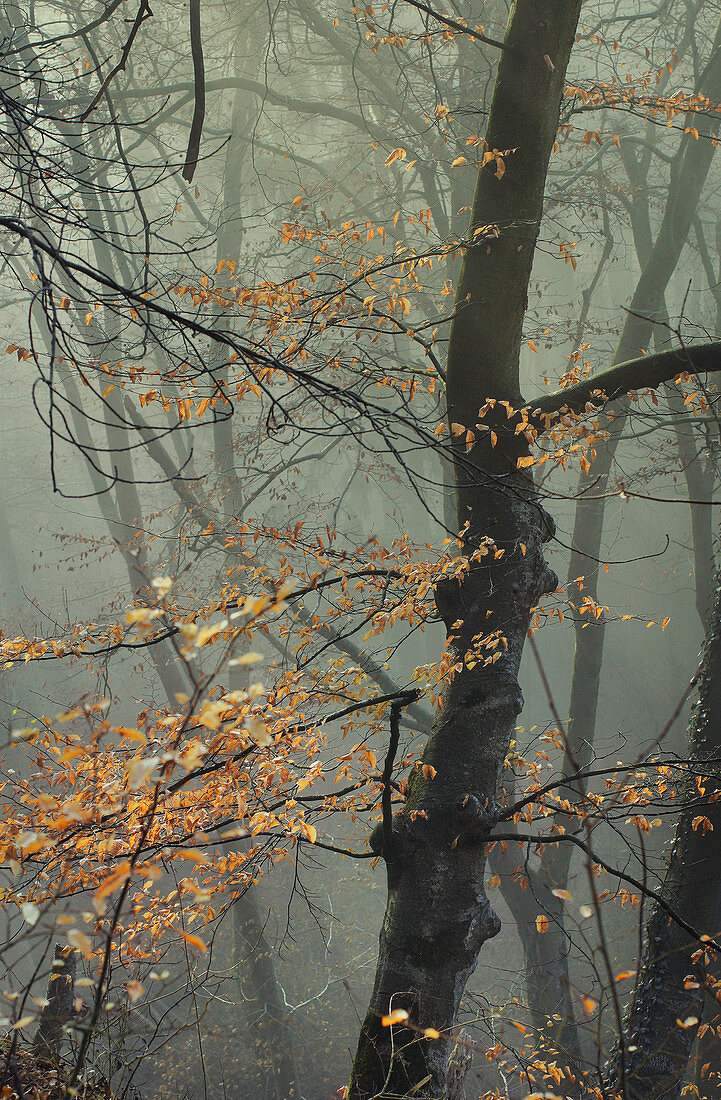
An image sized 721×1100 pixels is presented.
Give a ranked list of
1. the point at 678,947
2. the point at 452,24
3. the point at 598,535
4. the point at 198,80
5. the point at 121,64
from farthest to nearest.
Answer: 1. the point at 598,535
2. the point at 678,947
3. the point at 452,24
4. the point at 198,80
5. the point at 121,64

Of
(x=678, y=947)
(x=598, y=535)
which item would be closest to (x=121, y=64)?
(x=678, y=947)

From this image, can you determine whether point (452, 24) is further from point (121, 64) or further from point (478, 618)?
point (478, 618)

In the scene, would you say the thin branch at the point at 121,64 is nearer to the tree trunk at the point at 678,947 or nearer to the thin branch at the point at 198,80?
the thin branch at the point at 198,80

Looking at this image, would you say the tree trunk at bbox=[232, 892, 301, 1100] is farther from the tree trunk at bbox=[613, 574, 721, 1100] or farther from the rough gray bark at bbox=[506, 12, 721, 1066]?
the tree trunk at bbox=[613, 574, 721, 1100]

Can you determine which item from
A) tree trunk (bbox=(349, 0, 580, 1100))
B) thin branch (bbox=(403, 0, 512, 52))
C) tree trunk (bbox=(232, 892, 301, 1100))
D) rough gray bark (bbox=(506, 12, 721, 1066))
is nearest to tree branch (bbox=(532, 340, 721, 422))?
tree trunk (bbox=(349, 0, 580, 1100))

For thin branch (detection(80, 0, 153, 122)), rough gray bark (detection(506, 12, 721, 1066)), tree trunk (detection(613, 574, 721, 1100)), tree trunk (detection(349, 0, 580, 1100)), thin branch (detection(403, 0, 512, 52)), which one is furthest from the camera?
rough gray bark (detection(506, 12, 721, 1066))

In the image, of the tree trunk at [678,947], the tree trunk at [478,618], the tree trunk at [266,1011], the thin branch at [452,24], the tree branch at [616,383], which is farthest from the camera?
the tree trunk at [266,1011]

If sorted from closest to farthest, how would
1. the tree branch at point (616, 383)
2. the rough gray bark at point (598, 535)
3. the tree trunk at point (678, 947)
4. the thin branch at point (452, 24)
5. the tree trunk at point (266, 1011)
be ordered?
the thin branch at point (452, 24) < the tree branch at point (616, 383) < the tree trunk at point (678, 947) < the rough gray bark at point (598, 535) < the tree trunk at point (266, 1011)

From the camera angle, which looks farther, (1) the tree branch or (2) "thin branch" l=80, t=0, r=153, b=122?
(1) the tree branch

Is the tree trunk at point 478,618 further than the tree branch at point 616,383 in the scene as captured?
No

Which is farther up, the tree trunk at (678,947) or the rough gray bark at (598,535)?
the rough gray bark at (598,535)

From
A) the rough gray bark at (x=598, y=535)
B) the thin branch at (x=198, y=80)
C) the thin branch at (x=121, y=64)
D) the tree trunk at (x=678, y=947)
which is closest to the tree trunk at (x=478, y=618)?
the tree trunk at (x=678, y=947)

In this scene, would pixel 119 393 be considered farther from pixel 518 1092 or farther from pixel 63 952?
pixel 518 1092

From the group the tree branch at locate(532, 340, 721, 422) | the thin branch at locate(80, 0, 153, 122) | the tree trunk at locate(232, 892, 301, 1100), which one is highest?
the tree branch at locate(532, 340, 721, 422)
